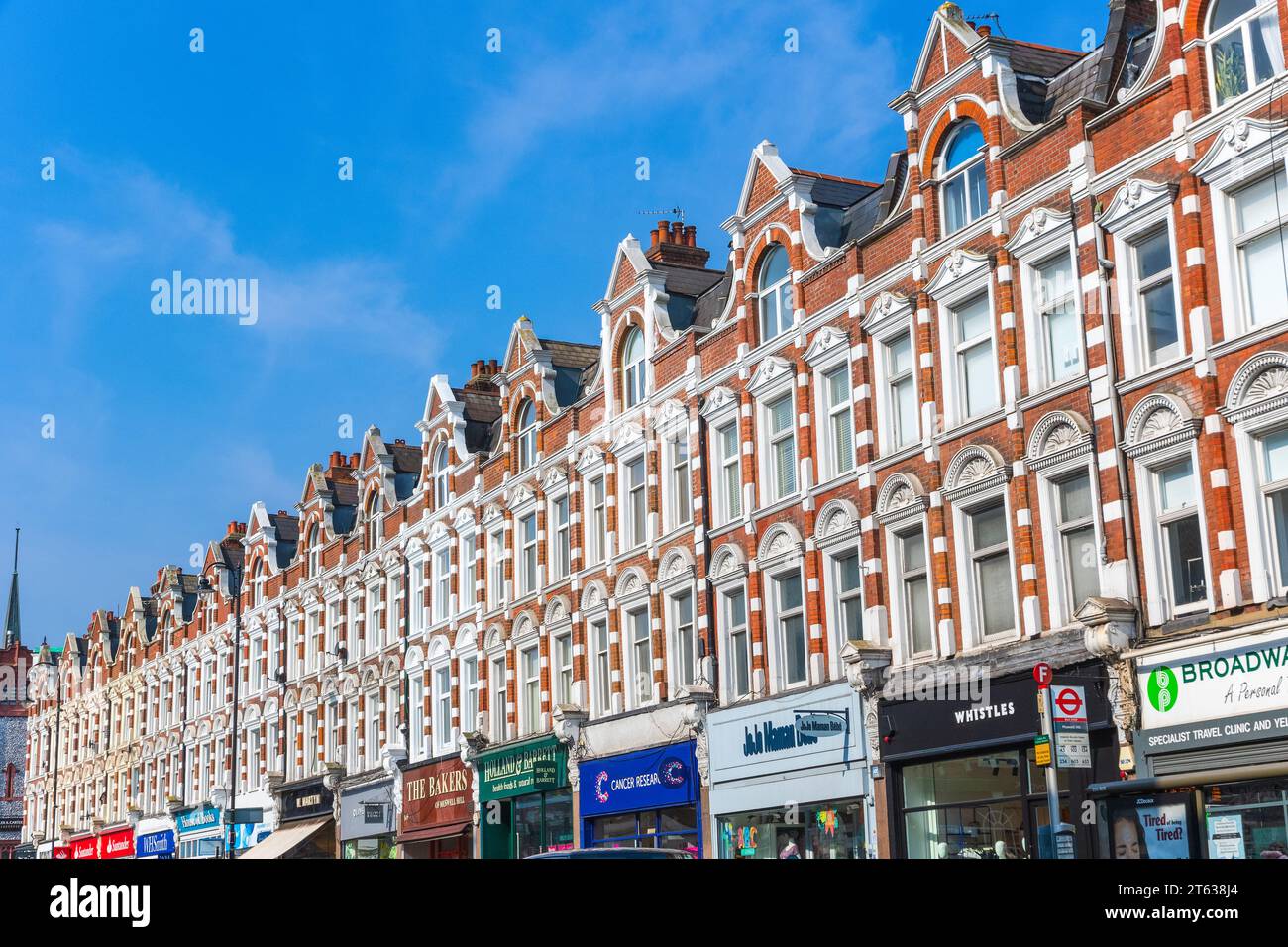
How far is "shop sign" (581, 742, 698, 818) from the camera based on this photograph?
95.4 feet

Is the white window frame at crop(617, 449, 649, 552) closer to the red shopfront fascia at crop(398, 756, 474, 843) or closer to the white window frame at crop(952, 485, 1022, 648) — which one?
the red shopfront fascia at crop(398, 756, 474, 843)

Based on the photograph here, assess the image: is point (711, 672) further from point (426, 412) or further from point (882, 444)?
point (426, 412)

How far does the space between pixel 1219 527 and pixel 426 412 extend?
28531 millimetres

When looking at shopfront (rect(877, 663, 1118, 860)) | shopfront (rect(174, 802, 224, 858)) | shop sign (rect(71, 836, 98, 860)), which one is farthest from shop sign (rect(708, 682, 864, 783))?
shop sign (rect(71, 836, 98, 860))

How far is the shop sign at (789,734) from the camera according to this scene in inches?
971

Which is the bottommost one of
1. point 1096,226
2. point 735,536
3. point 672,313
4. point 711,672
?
point 711,672

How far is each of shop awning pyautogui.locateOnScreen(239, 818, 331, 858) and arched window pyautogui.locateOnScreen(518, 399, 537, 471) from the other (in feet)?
51.8

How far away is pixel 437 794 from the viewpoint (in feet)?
130

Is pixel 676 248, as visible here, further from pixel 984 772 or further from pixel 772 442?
pixel 984 772

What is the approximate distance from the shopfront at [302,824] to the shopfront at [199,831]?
14.8 ft

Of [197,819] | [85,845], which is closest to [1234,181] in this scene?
[197,819]

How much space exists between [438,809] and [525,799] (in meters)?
4.44
